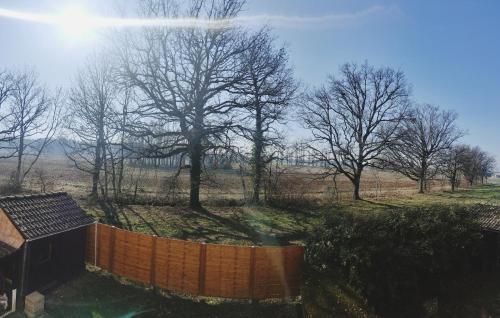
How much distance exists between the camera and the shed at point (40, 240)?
1020 cm

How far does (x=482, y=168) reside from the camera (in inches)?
3300

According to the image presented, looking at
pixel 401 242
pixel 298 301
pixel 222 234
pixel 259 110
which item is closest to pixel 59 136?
pixel 259 110

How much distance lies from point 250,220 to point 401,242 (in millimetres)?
12707

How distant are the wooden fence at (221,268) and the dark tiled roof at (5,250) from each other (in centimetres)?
357

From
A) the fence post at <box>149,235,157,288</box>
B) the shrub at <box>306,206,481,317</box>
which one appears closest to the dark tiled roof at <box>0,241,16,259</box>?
the fence post at <box>149,235,157,288</box>

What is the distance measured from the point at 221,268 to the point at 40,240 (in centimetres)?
546

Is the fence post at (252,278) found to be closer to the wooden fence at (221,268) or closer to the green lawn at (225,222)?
the wooden fence at (221,268)

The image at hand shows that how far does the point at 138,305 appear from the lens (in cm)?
1037

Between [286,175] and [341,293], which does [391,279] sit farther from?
[286,175]

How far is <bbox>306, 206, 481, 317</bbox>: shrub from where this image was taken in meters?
8.84

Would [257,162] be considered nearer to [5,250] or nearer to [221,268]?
[221,268]

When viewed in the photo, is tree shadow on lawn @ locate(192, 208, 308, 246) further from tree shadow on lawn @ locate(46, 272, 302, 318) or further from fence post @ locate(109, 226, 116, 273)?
fence post @ locate(109, 226, 116, 273)

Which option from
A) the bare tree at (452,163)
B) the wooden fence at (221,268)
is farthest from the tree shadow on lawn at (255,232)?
the bare tree at (452,163)

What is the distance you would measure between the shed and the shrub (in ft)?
25.8
